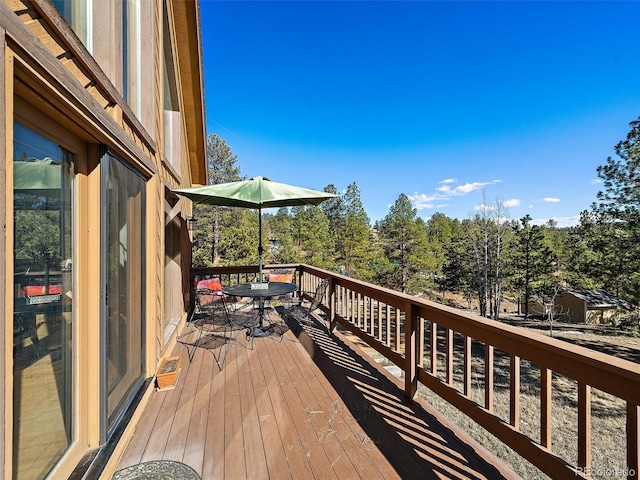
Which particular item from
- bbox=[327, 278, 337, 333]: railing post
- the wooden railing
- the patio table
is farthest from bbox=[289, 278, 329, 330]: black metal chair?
the wooden railing

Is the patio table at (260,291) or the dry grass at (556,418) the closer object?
the patio table at (260,291)

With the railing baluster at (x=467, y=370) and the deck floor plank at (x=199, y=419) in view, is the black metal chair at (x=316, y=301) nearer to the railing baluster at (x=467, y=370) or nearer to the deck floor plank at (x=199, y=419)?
the deck floor plank at (x=199, y=419)

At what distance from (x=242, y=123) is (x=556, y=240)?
41.5 meters

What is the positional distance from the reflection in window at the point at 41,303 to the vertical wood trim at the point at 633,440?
8.29 ft

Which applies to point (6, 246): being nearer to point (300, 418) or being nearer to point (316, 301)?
point (300, 418)

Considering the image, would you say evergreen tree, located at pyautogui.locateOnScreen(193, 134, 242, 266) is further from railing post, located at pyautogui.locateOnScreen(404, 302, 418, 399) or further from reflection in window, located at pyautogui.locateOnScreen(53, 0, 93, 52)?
reflection in window, located at pyautogui.locateOnScreen(53, 0, 93, 52)

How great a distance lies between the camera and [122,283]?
230cm

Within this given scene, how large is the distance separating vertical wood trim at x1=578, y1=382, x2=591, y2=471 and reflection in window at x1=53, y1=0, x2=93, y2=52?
10.7ft

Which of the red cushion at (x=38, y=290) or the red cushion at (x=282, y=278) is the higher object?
the red cushion at (x=38, y=290)

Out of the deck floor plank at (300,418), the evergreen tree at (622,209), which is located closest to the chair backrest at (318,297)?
the deck floor plank at (300,418)

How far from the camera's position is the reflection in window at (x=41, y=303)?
3.87 feet

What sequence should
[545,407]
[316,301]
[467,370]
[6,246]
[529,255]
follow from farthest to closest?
[529,255], [316,301], [467,370], [545,407], [6,246]

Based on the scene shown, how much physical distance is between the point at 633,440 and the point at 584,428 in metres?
0.20

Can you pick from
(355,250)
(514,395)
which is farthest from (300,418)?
(355,250)
